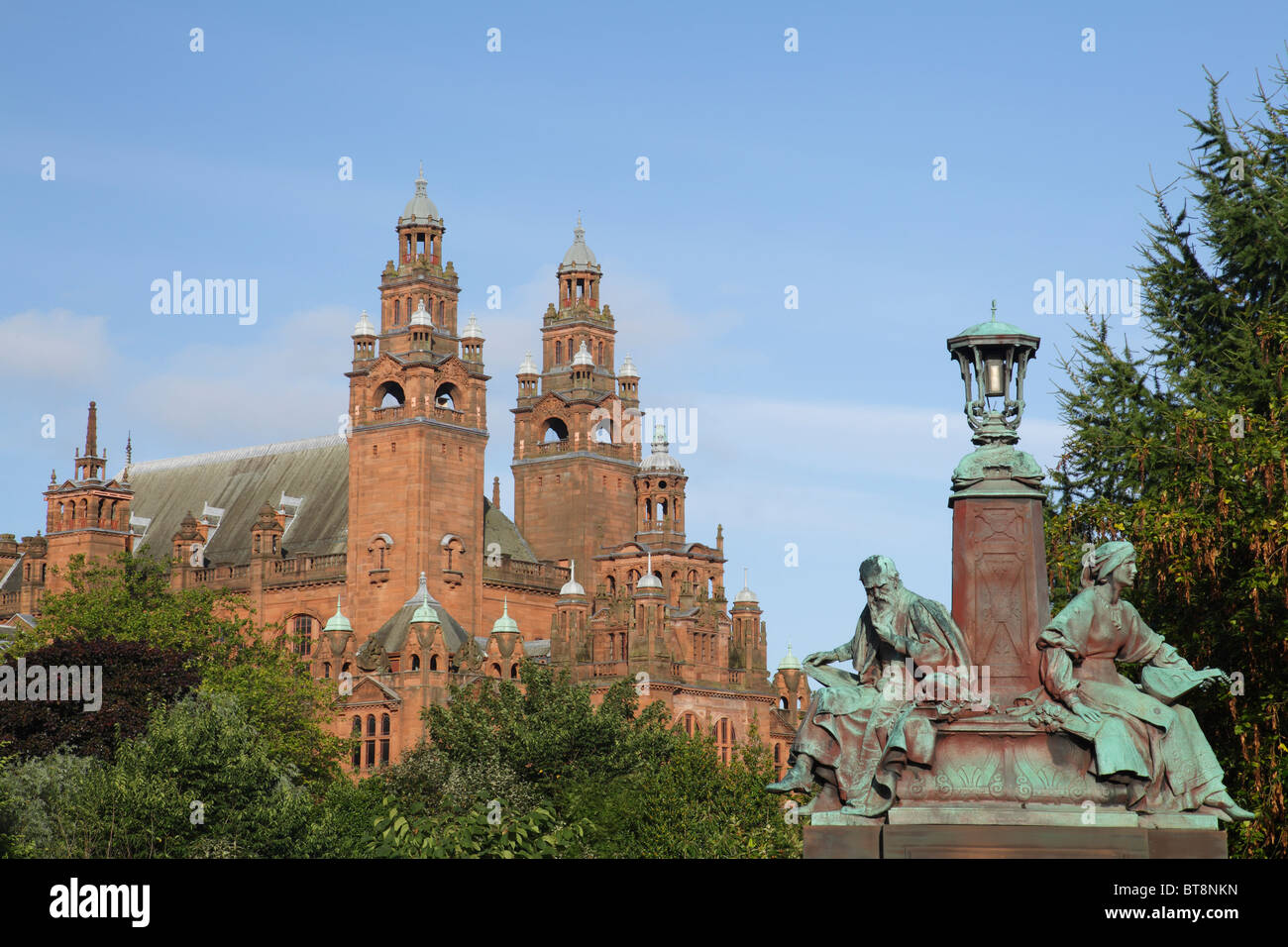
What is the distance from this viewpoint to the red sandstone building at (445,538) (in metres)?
113

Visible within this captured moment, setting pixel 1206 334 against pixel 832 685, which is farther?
pixel 1206 334

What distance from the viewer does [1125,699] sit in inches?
1036

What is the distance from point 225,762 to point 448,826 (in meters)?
25.9

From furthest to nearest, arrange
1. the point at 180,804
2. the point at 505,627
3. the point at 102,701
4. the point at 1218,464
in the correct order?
the point at 505,627
the point at 102,701
the point at 180,804
the point at 1218,464

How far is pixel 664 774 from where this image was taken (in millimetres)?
76312

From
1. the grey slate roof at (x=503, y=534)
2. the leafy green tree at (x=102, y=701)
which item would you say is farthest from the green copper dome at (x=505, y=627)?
the leafy green tree at (x=102, y=701)

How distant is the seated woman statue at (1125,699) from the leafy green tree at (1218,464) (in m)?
11.2

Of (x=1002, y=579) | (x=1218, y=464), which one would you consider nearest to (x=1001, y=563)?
(x=1002, y=579)

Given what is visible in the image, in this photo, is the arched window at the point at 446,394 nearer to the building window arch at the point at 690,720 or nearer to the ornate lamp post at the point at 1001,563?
the building window arch at the point at 690,720

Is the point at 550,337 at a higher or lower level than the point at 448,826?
higher

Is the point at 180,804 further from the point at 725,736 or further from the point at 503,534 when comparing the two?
the point at 503,534

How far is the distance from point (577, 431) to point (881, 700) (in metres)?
106
